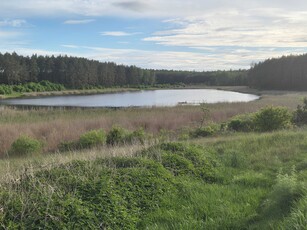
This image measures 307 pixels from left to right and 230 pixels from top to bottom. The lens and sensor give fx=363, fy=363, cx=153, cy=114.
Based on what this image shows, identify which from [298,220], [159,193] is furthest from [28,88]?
[298,220]

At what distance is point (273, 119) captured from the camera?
1706 centimetres

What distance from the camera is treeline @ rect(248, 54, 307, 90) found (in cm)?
9538

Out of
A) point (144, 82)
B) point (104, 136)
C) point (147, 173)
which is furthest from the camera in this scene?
point (144, 82)

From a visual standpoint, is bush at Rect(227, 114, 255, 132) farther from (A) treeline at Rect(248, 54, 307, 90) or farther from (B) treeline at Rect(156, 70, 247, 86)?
(B) treeline at Rect(156, 70, 247, 86)

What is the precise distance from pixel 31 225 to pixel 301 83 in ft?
324

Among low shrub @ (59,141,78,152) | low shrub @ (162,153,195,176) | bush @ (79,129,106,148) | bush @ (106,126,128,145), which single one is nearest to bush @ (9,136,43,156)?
low shrub @ (59,141,78,152)

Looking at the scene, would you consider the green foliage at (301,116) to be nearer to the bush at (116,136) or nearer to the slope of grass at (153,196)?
the bush at (116,136)

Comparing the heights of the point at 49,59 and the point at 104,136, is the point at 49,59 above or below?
above

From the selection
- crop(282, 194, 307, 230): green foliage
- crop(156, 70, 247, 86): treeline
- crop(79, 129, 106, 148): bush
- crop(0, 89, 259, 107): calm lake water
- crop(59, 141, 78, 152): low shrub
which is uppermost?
crop(156, 70, 247, 86): treeline

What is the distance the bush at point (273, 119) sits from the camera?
17.1 meters

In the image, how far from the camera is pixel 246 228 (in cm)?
488

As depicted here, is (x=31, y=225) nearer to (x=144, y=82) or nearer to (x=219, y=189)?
(x=219, y=189)

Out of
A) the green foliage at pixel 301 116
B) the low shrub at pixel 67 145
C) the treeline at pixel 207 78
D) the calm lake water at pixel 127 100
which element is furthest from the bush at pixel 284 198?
the treeline at pixel 207 78

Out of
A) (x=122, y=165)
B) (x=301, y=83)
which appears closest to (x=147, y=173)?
(x=122, y=165)
